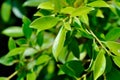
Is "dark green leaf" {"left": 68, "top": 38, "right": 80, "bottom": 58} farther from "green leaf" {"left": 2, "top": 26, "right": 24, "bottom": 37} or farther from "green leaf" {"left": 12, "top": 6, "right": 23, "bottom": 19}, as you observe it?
"green leaf" {"left": 12, "top": 6, "right": 23, "bottom": 19}

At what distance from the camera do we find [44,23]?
1.00 metres

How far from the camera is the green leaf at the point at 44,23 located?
38.7 inches

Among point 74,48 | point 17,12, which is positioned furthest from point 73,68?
point 17,12

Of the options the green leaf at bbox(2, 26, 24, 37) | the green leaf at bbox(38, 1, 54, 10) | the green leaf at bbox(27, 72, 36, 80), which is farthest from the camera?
the green leaf at bbox(2, 26, 24, 37)

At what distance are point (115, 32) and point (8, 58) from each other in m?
0.45

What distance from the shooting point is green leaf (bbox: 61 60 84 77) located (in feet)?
3.62

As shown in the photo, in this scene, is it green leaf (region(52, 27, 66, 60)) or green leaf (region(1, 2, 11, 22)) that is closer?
green leaf (region(52, 27, 66, 60))

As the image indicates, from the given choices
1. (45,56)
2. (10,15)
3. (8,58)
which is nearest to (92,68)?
(45,56)

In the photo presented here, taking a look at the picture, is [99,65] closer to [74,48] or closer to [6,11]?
[74,48]

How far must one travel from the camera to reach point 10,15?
179 centimetres

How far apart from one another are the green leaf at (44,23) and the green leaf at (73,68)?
0.56 ft

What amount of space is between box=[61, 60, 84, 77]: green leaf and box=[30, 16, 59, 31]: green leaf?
0.17 meters

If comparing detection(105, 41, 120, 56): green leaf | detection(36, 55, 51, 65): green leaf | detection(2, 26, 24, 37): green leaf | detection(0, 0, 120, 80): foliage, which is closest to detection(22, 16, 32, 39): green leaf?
detection(0, 0, 120, 80): foliage

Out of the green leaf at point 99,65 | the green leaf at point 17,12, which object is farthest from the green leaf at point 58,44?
the green leaf at point 17,12
